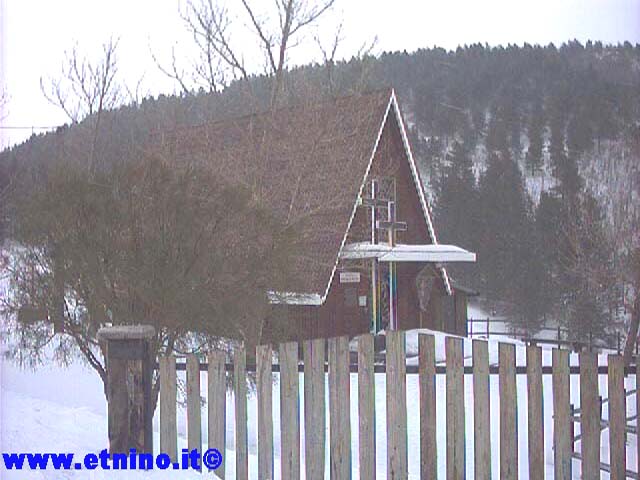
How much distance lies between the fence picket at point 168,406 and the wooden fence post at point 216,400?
184 millimetres

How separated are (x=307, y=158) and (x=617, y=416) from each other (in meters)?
5.86

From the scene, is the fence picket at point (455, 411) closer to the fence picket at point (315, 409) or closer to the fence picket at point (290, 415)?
the fence picket at point (315, 409)

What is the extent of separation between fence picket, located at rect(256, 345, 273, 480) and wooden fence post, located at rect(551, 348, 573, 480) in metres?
1.28

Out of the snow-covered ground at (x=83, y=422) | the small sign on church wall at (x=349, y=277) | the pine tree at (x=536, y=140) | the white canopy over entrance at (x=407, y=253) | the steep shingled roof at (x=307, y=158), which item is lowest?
the snow-covered ground at (x=83, y=422)

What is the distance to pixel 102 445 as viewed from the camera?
3459 millimetres

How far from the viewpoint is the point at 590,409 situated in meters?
3.10

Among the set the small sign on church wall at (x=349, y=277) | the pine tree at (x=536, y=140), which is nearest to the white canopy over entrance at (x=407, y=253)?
the small sign on church wall at (x=349, y=277)

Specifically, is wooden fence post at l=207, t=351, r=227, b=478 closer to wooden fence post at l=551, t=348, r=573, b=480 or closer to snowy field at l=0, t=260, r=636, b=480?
snowy field at l=0, t=260, r=636, b=480

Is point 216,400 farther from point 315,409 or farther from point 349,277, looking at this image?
point 349,277

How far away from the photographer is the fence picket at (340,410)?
127 inches

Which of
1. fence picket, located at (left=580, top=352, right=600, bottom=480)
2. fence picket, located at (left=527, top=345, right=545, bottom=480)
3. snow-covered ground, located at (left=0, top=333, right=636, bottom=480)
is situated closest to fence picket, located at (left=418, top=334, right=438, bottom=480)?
fence picket, located at (left=527, top=345, right=545, bottom=480)

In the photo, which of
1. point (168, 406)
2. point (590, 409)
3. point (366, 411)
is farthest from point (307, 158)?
point (590, 409)

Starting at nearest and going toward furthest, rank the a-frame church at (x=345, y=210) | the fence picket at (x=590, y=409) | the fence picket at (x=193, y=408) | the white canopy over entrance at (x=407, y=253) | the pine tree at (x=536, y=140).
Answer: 1. the fence picket at (x=590, y=409)
2. the fence picket at (x=193, y=408)
3. the a-frame church at (x=345, y=210)
4. the white canopy over entrance at (x=407, y=253)
5. the pine tree at (x=536, y=140)

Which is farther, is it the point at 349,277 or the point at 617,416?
the point at 349,277
